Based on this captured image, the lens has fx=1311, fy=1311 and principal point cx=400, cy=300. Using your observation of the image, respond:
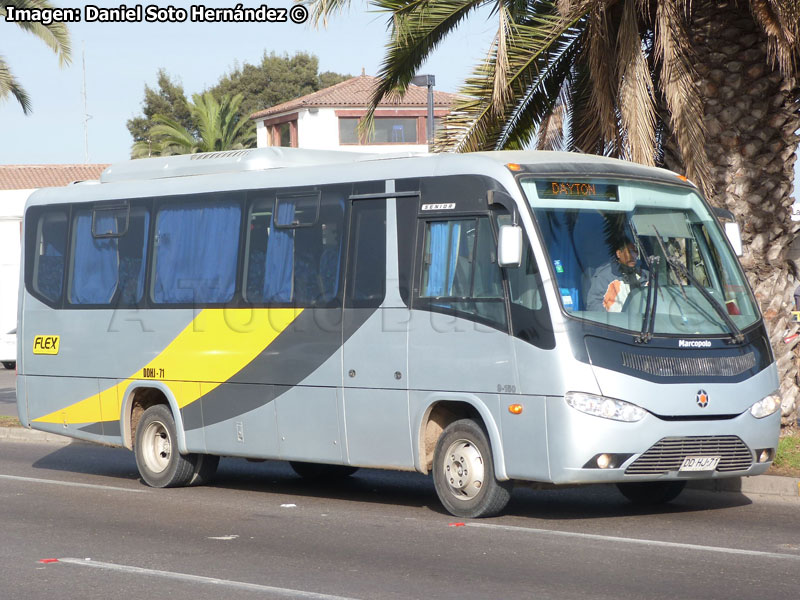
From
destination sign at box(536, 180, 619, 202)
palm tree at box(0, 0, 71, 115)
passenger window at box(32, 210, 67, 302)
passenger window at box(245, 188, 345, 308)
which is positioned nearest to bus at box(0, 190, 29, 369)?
palm tree at box(0, 0, 71, 115)

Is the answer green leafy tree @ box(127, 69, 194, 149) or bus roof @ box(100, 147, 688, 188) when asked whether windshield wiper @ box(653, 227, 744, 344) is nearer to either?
bus roof @ box(100, 147, 688, 188)

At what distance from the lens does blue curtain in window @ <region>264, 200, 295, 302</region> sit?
11992mm

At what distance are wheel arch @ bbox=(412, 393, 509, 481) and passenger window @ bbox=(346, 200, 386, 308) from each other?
1041mm

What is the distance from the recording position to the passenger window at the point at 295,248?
11.6 metres

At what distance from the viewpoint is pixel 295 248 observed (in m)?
12.0

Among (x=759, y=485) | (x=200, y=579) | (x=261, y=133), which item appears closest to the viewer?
(x=200, y=579)

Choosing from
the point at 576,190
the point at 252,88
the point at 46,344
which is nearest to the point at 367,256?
the point at 576,190

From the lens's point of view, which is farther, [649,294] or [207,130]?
[207,130]

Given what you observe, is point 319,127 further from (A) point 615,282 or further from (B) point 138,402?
(A) point 615,282

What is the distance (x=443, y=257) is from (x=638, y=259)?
5.18ft

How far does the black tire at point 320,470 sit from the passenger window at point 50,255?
3.23 metres

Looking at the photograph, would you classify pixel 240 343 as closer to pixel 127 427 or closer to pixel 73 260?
pixel 127 427

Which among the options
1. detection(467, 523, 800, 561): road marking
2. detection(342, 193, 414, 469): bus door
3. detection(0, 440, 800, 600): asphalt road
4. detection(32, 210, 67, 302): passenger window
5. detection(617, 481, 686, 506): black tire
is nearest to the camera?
detection(0, 440, 800, 600): asphalt road

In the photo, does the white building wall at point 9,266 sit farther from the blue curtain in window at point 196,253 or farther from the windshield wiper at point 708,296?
the windshield wiper at point 708,296
